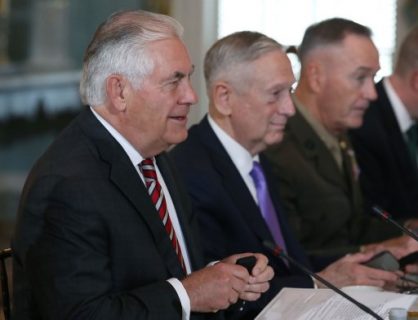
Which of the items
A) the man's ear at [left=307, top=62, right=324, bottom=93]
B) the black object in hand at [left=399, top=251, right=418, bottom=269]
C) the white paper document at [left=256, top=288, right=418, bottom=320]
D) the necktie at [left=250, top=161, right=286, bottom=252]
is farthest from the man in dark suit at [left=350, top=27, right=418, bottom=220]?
the white paper document at [left=256, top=288, right=418, bottom=320]

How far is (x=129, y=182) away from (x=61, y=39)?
4760 millimetres

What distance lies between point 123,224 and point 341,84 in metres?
1.83

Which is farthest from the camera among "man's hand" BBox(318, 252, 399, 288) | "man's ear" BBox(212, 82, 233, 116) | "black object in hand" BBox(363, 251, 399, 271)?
"man's ear" BBox(212, 82, 233, 116)

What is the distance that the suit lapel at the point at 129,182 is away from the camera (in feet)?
8.07

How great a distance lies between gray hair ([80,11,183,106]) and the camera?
8.30ft

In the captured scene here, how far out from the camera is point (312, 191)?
3771mm

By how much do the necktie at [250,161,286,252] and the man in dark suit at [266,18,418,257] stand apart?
257mm

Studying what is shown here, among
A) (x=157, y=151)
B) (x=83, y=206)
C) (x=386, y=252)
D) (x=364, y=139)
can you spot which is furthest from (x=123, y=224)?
(x=364, y=139)

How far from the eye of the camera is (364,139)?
15.0ft

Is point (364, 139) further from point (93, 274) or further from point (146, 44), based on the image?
point (93, 274)

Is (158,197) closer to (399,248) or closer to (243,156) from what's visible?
(243,156)

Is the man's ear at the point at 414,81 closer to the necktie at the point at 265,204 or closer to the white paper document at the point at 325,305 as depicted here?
the necktie at the point at 265,204

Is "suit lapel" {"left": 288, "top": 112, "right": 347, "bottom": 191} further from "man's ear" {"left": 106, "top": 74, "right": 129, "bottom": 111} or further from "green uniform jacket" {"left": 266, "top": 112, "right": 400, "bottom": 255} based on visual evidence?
"man's ear" {"left": 106, "top": 74, "right": 129, "bottom": 111}

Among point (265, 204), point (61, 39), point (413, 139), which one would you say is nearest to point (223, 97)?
point (265, 204)
